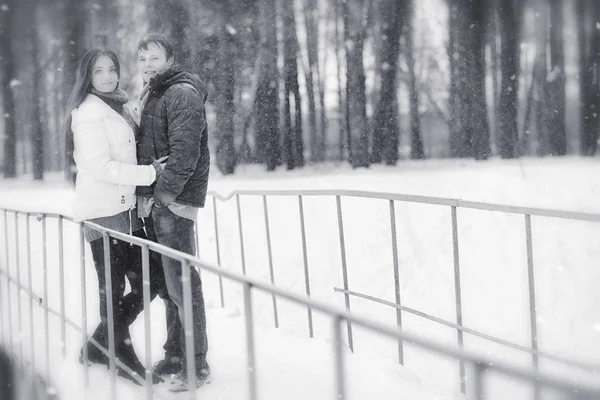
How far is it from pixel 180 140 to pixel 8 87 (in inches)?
397

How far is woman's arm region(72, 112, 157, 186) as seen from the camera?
269 cm

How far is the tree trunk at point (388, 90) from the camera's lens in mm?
11305

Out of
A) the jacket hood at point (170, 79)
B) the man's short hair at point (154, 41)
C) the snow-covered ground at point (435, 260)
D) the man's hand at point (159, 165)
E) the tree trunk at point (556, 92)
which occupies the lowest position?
the snow-covered ground at point (435, 260)

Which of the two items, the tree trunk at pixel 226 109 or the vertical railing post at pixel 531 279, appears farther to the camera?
the tree trunk at pixel 226 109

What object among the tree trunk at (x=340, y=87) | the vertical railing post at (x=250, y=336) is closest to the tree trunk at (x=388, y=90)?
the tree trunk at (x=340, y=87)

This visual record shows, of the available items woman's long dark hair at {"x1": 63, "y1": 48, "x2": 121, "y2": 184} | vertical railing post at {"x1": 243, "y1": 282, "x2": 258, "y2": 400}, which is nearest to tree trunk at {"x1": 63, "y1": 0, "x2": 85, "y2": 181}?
woman's long dark hair at {"x1": 63, "y1": 48, "x2": 121, "y2": 184}

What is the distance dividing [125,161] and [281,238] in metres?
5.91

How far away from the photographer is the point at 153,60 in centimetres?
277

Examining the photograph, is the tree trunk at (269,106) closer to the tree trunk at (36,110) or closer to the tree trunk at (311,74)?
the tree trunk at (311,74)

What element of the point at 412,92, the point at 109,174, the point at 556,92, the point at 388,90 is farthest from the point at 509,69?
the point at 109,174

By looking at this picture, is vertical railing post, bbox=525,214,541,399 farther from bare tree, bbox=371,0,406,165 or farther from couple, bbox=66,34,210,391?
bare tree, bbox=371,0,406,165

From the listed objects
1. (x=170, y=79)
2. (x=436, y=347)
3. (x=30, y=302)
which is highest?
(x=170, y=79)

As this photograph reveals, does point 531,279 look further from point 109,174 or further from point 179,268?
point 109,174

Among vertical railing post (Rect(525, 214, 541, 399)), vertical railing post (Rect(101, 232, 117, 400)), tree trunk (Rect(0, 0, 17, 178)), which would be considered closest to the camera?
vertical railing post (Rect(101, 232, 117, 400))
